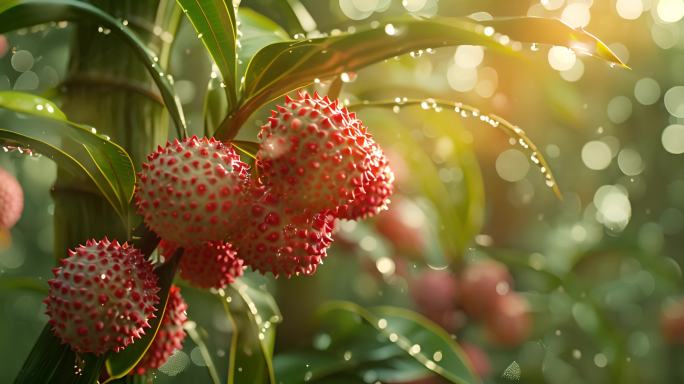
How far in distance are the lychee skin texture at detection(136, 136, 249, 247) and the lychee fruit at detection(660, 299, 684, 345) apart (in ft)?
8.78

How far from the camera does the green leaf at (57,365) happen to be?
2.08ft

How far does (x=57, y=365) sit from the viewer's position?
64cm

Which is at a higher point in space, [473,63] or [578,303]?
[473,63]

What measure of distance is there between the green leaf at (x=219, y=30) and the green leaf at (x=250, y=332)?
26 cm

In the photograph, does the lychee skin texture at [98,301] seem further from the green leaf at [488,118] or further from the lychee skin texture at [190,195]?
the green leaf at [488,118]

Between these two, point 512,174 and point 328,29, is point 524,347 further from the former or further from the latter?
point 328,29

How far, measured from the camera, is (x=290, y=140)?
2.10 ft

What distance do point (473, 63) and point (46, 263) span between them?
5.09ft

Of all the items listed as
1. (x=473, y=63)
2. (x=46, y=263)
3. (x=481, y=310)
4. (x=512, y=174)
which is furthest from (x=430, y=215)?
(x=46, y=263)

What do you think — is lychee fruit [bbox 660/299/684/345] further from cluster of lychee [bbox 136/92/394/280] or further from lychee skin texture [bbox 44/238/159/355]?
lychee skin texture [bbox 44/238/159/355]

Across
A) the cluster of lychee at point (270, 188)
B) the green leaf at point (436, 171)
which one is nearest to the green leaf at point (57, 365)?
the cluster of lychee at point (270, 188)

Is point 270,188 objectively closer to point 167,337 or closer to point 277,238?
point 277,238

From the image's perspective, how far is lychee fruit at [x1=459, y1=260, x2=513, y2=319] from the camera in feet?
6.30

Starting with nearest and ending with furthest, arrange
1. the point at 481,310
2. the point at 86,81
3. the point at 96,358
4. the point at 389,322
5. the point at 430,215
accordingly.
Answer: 1. the point at 96,358
2. the point at 86,81
3. the point at 389,322
4. the point at 430,215
5. the point at 481,310
